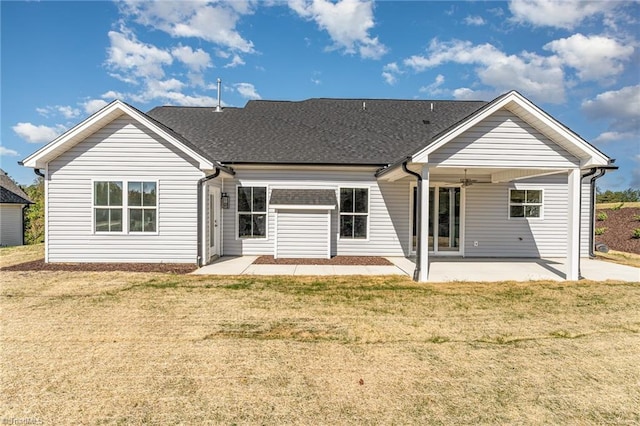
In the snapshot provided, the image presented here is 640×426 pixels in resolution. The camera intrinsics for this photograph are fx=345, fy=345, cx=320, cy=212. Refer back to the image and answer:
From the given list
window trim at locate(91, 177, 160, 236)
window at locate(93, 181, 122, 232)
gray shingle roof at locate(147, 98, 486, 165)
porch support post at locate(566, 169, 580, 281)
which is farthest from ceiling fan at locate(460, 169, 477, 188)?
window at locate(93, 181, 122, 232)

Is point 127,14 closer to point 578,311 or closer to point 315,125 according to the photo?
point 315,125

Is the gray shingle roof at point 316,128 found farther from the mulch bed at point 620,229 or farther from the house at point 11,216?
the house at point 11,216

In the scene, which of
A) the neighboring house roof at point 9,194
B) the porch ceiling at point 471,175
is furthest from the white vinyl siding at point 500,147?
the neighboring house roof at point 9,194

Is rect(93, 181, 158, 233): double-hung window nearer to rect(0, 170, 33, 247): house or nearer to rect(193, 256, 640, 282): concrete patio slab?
rect(193, 256, 640, 282): concrete patio slab

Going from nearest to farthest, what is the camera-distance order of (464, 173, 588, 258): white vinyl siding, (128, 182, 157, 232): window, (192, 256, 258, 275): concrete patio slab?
1. (192, 256, 258, 275): concrete patio slab
2. (128, 182, 157, 232): window
3. (464, 173, 588, 258): white vinyl siding

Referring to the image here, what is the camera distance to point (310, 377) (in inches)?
146

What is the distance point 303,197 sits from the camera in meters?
11.7

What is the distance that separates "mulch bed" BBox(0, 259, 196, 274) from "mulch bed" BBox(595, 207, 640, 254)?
17573 millimetres

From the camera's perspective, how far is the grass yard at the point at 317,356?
10.2 ft

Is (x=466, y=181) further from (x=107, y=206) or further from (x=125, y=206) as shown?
(x=107, y=206)

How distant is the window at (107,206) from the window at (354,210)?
7049mm

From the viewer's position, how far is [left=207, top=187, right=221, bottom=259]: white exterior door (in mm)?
10922

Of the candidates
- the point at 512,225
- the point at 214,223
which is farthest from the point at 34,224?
the point at 512,225

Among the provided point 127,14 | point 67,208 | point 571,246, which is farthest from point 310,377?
point 127,14
